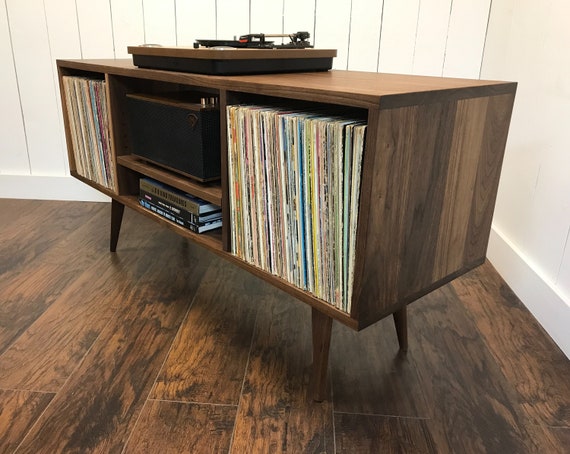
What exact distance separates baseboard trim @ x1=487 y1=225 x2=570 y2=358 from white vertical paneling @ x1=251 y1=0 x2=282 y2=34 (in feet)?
3.53

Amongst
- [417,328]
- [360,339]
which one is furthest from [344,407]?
[417,328]

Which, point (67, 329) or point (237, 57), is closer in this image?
point (237, 57)

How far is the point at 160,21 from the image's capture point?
6.33 ft

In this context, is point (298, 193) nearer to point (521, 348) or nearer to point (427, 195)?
point (427, 195)

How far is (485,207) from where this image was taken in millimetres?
970

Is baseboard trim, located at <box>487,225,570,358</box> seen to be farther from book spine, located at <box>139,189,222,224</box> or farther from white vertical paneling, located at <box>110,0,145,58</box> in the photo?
white vertical paneling, located at <box>110,0,145,58</box>

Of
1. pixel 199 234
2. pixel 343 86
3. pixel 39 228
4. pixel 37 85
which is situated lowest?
pixel 39 228

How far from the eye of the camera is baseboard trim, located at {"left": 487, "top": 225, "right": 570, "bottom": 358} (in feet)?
3.96

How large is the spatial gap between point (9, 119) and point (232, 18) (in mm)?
1051

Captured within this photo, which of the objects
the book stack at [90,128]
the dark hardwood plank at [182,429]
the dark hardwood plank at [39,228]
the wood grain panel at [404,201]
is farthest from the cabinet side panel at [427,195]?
the dark hardwood plank at [39,228]

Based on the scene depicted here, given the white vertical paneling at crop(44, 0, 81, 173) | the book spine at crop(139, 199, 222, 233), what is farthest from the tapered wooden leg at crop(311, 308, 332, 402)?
the white vertical paneling at crop(44, 0, 81, 173)

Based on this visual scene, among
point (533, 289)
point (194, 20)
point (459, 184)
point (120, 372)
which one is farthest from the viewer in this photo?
point (194, 20)

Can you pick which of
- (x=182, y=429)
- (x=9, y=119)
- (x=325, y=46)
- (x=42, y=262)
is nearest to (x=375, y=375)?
(x=182, y=429)

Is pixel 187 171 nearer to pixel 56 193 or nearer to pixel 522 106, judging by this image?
pixel 522 106
